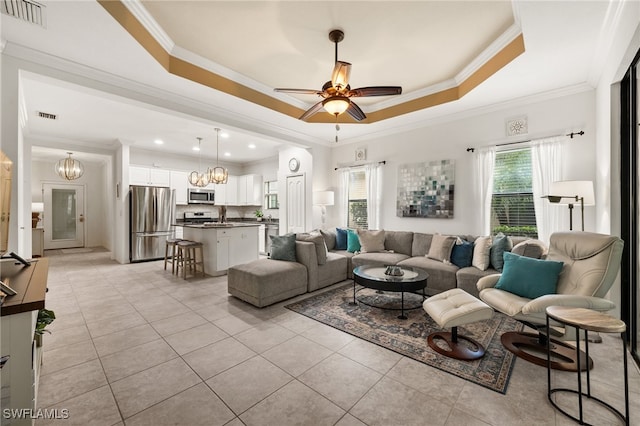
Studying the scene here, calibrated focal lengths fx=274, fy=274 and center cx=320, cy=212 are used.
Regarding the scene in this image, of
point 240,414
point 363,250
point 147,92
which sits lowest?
point 240,414

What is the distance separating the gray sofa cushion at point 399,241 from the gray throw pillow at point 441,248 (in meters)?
0.54

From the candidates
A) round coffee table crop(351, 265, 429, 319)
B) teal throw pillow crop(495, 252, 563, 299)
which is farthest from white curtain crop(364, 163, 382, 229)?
teal throw pillow crop(495, 252, 563, 299)

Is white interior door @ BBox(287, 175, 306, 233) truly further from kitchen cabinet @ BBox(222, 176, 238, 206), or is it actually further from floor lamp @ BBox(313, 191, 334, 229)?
kitchen cabinet @ BBox(222, 176, 238, 206)

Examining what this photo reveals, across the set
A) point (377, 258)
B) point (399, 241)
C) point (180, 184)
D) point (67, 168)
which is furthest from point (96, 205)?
point (399, 241)

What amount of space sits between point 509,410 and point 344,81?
2.87m

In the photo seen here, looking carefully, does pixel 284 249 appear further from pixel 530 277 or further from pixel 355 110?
pixel 530 277

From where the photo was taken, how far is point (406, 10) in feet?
8.36

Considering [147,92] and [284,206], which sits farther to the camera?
[284,206]

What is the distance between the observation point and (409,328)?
284cm

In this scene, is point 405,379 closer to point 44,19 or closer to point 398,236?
point 398,236

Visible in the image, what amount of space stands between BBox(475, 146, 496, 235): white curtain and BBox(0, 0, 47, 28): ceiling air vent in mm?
5181

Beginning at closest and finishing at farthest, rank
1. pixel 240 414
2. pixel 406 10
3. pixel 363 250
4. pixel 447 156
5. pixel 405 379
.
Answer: pixel 240 414 < pixel 405 379 < pixel 406 10 < pixel 447 156 < pixel 363 250

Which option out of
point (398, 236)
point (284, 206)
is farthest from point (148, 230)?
point (398, 236)

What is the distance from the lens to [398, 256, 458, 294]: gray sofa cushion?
3705mm
